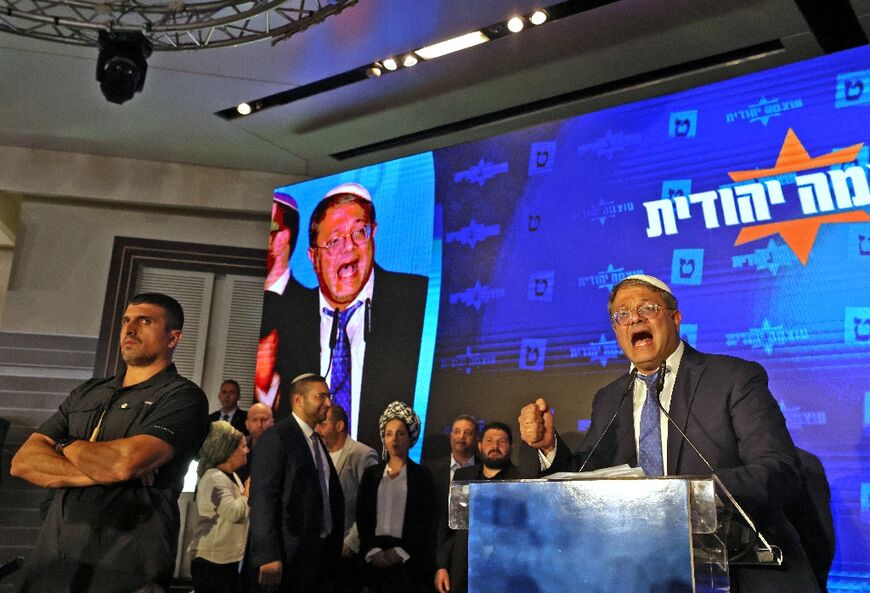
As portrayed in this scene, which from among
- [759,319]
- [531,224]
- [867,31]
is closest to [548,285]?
[531,224]

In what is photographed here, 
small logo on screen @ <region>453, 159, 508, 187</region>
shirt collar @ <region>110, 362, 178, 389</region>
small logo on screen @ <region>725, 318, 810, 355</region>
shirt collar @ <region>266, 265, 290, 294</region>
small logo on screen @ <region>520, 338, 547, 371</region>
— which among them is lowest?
shirt collar @ <region>110, 362, 178, 389</region>

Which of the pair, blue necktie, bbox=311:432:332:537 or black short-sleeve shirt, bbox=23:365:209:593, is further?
blue necktie, bbox=311:432:332:537

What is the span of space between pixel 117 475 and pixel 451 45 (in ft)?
12.0

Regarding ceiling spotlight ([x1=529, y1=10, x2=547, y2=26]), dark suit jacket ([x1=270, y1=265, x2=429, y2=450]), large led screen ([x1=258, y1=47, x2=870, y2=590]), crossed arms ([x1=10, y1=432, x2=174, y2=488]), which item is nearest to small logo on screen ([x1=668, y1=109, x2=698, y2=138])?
large led screen ([x1=258, y1=47, x2=870, y2=590])

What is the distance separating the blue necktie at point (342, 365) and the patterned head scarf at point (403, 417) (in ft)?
1.19

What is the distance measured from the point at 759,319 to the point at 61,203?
581cm

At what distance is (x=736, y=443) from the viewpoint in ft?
8.48

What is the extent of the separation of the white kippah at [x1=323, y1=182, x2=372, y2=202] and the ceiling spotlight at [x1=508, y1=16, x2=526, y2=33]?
5.41ft

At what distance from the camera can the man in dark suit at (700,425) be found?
2350 millimetres

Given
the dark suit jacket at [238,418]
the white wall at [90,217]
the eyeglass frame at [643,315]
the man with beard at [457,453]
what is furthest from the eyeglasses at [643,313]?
the white wall at [90,217]

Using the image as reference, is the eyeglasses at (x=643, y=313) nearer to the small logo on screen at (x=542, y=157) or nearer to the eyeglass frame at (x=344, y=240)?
the small logo on screen at (x=542, y=157)

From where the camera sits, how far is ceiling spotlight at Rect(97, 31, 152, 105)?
15.7 feet

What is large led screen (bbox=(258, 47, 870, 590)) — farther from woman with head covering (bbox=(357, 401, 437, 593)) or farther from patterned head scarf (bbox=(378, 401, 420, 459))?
woman with head covering (bbox=(357, 401, 437, 593))

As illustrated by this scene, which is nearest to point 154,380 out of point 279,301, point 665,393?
point 665,393
